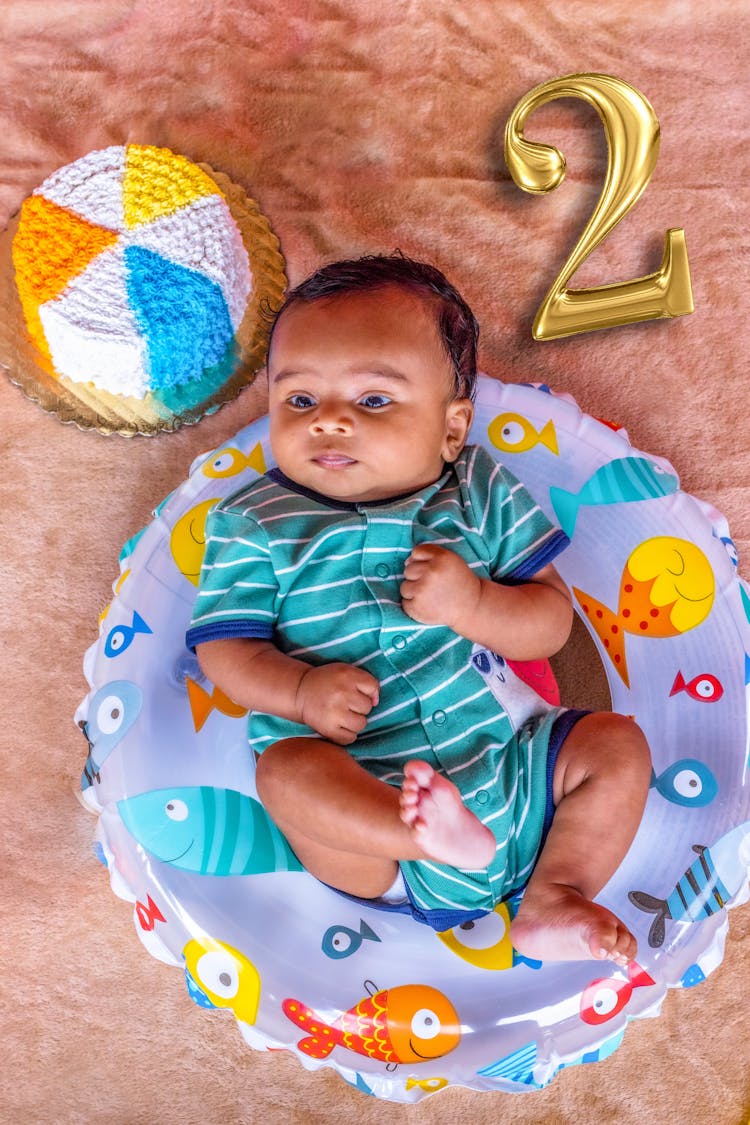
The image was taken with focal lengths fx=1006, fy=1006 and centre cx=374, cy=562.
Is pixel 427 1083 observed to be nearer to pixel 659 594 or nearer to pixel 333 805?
pixel 333 805

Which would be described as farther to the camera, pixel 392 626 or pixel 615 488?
pixel 615 488

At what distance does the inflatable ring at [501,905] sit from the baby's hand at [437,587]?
30cm

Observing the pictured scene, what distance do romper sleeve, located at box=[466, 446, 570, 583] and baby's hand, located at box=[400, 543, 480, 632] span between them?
0.08 meters

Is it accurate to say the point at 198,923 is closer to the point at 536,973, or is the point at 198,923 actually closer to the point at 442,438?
the point at 536,973

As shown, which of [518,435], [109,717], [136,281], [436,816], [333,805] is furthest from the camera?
[136,281]

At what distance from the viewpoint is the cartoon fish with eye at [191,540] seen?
1290mm

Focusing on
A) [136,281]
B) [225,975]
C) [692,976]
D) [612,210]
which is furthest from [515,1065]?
[612,210]

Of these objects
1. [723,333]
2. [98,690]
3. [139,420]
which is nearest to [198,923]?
[98,690]

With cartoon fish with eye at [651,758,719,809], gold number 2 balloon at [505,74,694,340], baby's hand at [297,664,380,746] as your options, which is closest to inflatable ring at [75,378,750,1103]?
cartoon fish with eye at [651,758,719,809]

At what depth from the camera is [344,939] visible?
1.17 m

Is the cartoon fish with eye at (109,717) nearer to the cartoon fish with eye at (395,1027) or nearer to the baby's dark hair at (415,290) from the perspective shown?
the cartoon fish with eye at (395,1027)

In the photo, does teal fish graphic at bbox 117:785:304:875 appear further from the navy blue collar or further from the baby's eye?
the baby's eye

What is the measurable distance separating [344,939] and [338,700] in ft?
1.10

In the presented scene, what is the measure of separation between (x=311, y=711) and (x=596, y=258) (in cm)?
103
